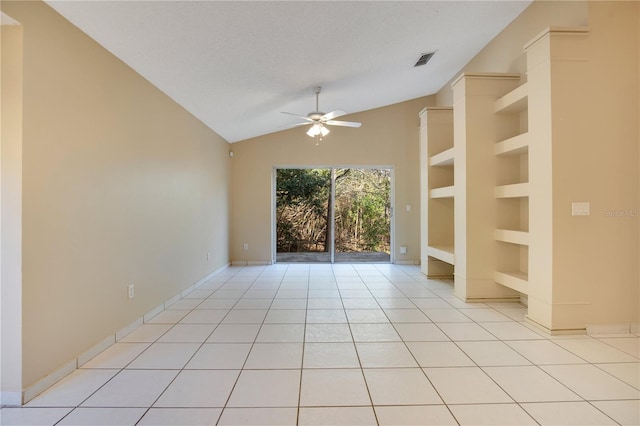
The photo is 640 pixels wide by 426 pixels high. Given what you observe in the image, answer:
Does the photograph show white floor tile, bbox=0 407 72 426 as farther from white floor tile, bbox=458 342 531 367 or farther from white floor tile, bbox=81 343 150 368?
white floor tile, bbox=458 342 531 367

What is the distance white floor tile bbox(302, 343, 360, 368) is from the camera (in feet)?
6.64

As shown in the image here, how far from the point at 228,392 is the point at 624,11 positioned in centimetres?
439

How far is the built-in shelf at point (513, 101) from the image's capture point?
9.39 ft

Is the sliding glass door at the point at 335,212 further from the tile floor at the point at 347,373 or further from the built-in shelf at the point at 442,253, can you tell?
the tile floor at the point at 347,373

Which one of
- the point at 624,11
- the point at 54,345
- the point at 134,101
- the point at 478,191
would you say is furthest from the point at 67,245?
the point at 624,11

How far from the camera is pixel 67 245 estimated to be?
193 cm

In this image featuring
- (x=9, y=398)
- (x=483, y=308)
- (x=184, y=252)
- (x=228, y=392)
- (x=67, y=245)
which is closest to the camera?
(x=9, y=398)

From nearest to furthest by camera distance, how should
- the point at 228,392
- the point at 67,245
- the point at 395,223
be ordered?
the point at 228,392 < the point at 67,245 < the point at 395,223

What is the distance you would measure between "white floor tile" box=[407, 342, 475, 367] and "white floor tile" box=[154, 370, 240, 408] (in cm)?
134

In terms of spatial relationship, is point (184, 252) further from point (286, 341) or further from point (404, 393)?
point (404, 393)

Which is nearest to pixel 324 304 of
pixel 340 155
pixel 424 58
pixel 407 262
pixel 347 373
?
pixel 347 373

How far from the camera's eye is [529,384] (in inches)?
70.6

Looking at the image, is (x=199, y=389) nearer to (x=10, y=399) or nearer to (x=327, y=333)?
(x=10, y=399)

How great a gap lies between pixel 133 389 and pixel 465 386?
206 cm
